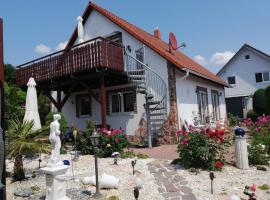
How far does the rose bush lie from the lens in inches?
226

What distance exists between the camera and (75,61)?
1099 centimetres

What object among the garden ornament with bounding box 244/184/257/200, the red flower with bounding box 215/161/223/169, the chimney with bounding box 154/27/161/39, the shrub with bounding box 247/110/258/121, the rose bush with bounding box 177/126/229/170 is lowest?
the red flower with bounding box 215/161/223/169

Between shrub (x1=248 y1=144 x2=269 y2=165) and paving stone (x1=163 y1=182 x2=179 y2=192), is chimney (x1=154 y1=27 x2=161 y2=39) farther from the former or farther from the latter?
paving stone (x1=163 y1=182 x2=179 y2=192)

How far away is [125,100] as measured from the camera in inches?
482

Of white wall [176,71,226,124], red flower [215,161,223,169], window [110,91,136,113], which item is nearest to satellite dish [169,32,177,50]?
white wall [176,71,226,124]

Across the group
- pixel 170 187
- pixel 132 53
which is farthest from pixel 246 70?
pixel 170 187

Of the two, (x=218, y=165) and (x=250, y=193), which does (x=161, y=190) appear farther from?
(x=250, y=193)

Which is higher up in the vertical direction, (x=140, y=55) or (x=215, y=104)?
(x=140, y=55)

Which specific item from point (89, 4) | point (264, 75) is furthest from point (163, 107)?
point (264, 75)

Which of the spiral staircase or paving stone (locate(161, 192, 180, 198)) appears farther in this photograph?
the spiral staircase

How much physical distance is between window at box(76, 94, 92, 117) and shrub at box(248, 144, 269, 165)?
897cm

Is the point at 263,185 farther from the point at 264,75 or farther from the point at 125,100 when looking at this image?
the point at 264,75

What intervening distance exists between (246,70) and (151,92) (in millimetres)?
16884

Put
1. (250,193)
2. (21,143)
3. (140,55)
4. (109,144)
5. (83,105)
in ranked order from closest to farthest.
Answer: (250,193), (21,143), (109,144), (140,55), (83,105)
